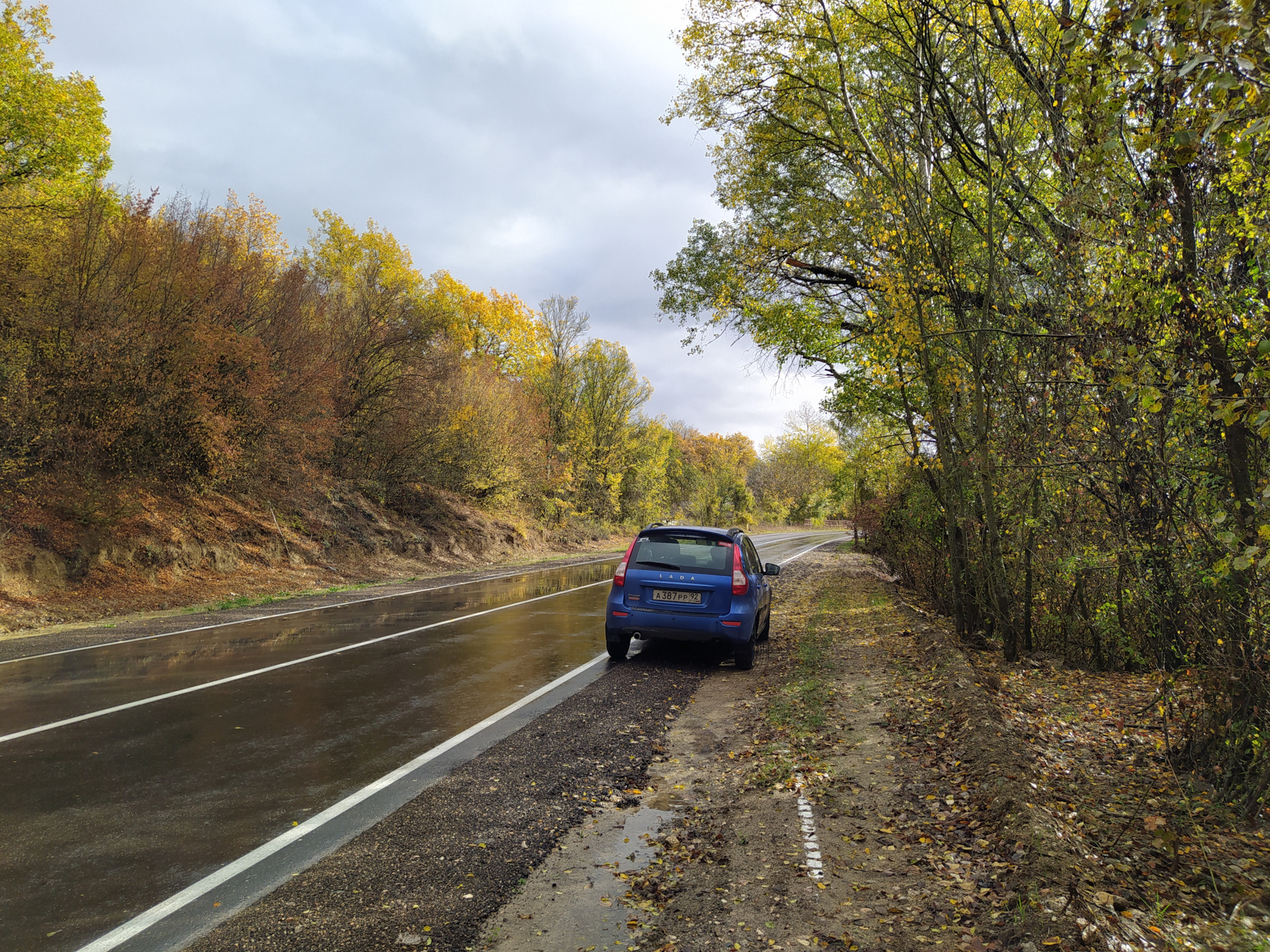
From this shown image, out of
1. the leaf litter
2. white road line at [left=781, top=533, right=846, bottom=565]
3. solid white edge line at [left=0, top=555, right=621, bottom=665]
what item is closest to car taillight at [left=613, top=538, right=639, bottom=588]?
the leaf litter

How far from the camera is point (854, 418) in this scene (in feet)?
55.7

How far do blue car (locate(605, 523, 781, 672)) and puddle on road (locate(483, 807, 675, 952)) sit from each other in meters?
4.24

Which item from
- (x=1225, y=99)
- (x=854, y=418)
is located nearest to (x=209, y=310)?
(x=854, y=418)

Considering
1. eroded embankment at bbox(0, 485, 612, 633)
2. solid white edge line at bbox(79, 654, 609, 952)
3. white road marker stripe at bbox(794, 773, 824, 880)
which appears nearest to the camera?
solid white edge line at bbox(79, 654, 609, 952)

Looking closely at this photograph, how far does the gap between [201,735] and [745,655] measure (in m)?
5.92

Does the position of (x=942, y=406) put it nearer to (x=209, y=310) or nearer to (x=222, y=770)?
(x=222, y=770)

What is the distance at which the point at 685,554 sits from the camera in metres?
9.18

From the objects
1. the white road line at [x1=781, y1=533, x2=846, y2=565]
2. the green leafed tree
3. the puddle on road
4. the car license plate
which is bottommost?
Result: the white road line at [x1=781, y1=533, x2=846, y2=565]

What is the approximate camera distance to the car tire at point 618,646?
30.0 ft

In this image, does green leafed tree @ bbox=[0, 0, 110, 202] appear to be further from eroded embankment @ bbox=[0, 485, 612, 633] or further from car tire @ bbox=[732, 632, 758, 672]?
car tire @ bbox=[732, 632, 758, 672]

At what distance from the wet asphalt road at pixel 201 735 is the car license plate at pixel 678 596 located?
139cm

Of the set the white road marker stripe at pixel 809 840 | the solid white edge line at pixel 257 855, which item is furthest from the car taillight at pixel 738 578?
the white road marker stripe at pixel 809 840

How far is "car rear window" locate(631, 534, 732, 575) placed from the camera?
9.02 meters

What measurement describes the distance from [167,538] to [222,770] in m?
13.5
